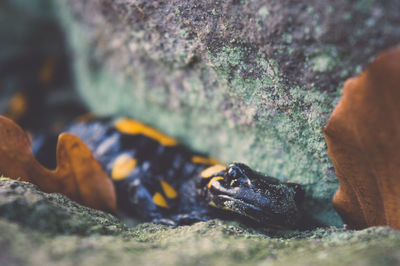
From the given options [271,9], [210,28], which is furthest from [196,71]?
[271,9]

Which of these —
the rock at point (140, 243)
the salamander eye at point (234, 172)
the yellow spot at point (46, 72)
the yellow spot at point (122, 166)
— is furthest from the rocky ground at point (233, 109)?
the yellow spot at point (46, 72)

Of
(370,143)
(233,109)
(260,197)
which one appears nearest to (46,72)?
(233,109)

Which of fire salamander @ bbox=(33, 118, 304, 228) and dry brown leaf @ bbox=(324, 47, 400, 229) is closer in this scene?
dry brown leaf @ bbox=(324, 47, 400, 229)

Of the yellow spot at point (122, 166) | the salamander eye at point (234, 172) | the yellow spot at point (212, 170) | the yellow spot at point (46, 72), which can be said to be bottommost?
the yellow spot at point (122, 166)

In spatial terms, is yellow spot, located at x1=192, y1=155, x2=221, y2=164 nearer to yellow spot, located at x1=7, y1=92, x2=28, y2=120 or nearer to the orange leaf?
the orange leaf

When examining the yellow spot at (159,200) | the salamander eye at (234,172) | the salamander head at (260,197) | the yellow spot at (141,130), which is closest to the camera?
the salamander head at (260,197)

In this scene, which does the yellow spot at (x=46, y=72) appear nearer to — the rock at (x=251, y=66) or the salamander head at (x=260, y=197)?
the rock at (x=251, y=66)

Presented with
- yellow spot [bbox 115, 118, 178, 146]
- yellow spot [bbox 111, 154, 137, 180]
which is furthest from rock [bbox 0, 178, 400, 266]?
yellow spot [bbox 115, 118, 178, 146]
